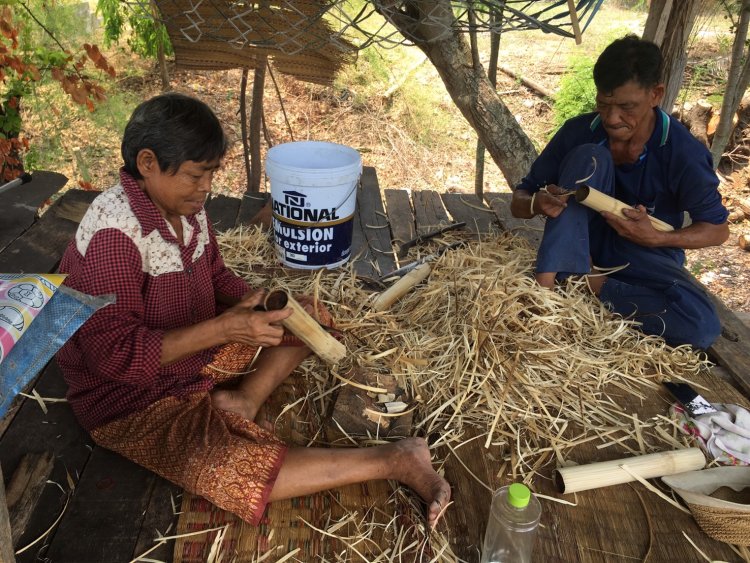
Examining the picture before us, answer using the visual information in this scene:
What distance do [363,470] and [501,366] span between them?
72cm

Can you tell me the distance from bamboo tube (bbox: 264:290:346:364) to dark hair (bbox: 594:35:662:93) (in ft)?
4.86

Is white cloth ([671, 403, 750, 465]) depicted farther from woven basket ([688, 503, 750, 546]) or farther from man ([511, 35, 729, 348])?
man ([511, 35, 729, 348])

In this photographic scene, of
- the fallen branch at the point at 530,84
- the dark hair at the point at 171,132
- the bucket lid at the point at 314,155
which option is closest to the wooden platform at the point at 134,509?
the dark hair at the point at 171,132

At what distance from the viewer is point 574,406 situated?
86.4 inches

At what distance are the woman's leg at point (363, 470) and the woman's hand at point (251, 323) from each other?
34 cm

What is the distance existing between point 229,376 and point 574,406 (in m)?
1.25

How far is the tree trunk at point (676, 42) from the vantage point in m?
2.91

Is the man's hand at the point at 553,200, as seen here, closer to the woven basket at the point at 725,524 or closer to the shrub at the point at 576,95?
the woven basket at the point at 725,524

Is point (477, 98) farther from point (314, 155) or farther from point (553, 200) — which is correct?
point (553, 200)

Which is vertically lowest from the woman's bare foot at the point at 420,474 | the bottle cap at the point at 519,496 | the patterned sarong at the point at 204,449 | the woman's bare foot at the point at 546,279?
the woman's bare foot at the point at 420,474

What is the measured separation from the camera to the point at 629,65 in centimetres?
230

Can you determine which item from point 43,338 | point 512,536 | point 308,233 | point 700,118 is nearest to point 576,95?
point 700,118

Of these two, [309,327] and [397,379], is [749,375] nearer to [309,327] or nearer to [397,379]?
[397,379]

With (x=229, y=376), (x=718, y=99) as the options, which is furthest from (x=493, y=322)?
(x=718, y=99)
